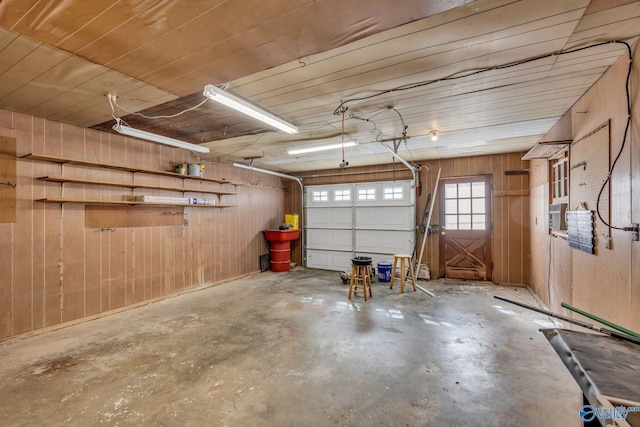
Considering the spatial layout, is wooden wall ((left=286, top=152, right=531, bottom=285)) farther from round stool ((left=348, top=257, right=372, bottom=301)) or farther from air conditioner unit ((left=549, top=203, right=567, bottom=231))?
round stool ((left=348, top=257, right=372, bottom=301))

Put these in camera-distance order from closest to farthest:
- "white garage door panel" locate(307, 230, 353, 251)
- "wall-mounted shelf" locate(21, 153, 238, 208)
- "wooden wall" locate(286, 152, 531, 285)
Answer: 1. "wall-mounted shelf" locate(21, 153, 238, 208)
2. "wooden wall" locate(286, 152, 531, 285)
3. "white garage door panel" locate(307, 230, 353, 251)

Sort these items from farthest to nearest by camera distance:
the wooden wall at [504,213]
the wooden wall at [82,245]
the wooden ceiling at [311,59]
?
the wooden wall at [504,213], the wooden wall at [82,245], the wooden ceiling at [311,59]

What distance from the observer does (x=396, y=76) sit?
7.43 ft

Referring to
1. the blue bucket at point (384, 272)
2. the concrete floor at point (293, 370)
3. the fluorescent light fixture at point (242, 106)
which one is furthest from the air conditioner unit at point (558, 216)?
the fluorescent light fixture at point (242, 106)

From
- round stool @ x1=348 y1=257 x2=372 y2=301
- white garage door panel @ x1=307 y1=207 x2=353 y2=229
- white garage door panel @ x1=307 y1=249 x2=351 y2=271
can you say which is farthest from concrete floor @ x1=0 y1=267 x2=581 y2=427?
A: white garage door panel @ x1=307 y1=207 x2=353 y2=229

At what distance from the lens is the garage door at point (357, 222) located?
20.0 feet

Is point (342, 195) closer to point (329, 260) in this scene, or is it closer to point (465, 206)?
point (329, 260)

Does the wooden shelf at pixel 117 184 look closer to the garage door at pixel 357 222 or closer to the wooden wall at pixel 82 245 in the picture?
the wooden wall at pixel 82 245

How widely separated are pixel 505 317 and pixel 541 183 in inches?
84.7

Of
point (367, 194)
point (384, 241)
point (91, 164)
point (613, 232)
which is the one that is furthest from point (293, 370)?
point (367, 194)

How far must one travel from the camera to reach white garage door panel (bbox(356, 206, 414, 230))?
604 cm

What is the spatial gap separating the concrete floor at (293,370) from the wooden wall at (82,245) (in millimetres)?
330

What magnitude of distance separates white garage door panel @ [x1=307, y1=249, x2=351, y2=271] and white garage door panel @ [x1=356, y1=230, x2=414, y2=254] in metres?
0.50

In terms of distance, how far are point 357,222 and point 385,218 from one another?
706 mm
